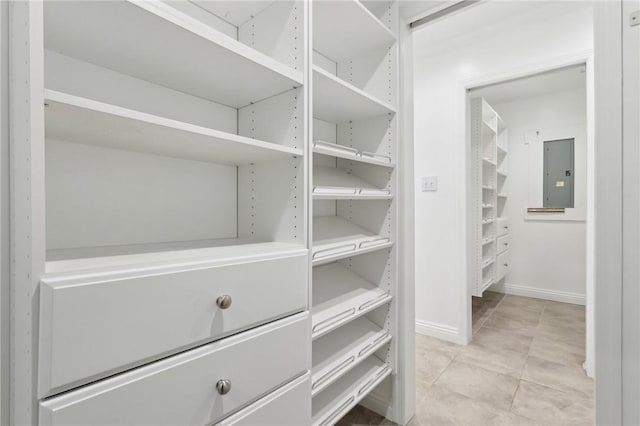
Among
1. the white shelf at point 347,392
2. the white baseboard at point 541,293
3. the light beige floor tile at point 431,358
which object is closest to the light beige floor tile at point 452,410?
the light beige floor tile at point 431,358

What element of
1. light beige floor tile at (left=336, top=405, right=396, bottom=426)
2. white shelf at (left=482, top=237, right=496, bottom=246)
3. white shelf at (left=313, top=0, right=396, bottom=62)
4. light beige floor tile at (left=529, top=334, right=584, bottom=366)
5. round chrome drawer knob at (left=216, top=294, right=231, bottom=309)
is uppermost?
white shelf at (left=313, top=0, right=396, bottom=62)

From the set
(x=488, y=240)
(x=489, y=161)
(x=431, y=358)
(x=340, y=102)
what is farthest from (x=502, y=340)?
(x=340, y=102)

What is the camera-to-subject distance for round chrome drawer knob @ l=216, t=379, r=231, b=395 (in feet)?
2.42

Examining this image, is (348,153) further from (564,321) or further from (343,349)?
(564,321)

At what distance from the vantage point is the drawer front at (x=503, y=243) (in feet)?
11.4

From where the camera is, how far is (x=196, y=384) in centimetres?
71

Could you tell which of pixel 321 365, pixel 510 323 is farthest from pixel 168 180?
pixel 510 323

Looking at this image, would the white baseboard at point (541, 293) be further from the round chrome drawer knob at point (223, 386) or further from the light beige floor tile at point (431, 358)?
the round chrome drawer knob at point (223, 386)

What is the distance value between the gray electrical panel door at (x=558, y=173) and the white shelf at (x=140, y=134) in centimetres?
382

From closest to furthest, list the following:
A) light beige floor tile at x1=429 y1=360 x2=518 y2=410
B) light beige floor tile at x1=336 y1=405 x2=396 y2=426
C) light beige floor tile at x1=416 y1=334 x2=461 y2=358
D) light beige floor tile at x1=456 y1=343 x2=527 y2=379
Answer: light beige floor tile at x1=336 y1=405 x2=396 y2=426
light beige floor tile at x1=429 y1=360 x2=518 y2=410
light beige floor tile at x1=456 y1=343 x2=527 y2=379
light beige floor tile at x1=416 y1=334 x2=461 y2=358

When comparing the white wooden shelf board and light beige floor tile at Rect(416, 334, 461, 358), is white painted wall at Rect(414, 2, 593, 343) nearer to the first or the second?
light beige floor tile at Rect(416, 334, 461, 358)

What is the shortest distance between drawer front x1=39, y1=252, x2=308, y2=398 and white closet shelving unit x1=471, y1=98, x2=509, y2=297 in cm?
259

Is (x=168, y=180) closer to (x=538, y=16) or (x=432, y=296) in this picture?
(x=432, y=296)

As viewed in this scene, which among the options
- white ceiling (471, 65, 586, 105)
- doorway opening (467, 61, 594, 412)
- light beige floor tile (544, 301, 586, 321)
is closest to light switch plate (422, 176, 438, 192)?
doorway opening (467, 61, 594, 412)
